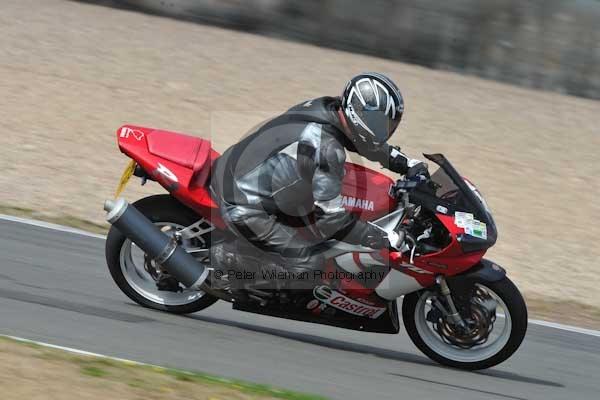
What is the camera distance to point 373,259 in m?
6.25

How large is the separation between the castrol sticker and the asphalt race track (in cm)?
27

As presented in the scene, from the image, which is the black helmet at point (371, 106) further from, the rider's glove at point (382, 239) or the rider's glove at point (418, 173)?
the rider's glove at point (382, 239)

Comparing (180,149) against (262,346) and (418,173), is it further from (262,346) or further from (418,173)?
(418,173)

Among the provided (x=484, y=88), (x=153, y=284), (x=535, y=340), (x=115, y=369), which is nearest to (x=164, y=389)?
(x=115, y=369)

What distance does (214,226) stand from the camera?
650cm

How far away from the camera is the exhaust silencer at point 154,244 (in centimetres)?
636

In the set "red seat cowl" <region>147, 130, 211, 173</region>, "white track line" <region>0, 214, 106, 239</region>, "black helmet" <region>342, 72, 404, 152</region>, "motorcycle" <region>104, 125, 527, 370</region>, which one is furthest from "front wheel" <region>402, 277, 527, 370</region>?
"white track line" <region>0, 214, 106, 239</region>

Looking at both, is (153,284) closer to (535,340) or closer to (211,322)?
(211,322)

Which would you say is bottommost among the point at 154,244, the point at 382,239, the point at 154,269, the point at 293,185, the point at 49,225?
the point at 49,225

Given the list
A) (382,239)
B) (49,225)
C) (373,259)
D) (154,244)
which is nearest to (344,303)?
(373,259)

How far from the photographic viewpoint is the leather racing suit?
6.07 m

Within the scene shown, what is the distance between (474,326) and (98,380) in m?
2.36

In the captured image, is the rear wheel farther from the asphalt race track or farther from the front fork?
the front fork

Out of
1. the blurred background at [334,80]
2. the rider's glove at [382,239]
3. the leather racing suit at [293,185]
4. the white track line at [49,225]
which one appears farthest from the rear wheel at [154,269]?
the blurred background at [334,80]
